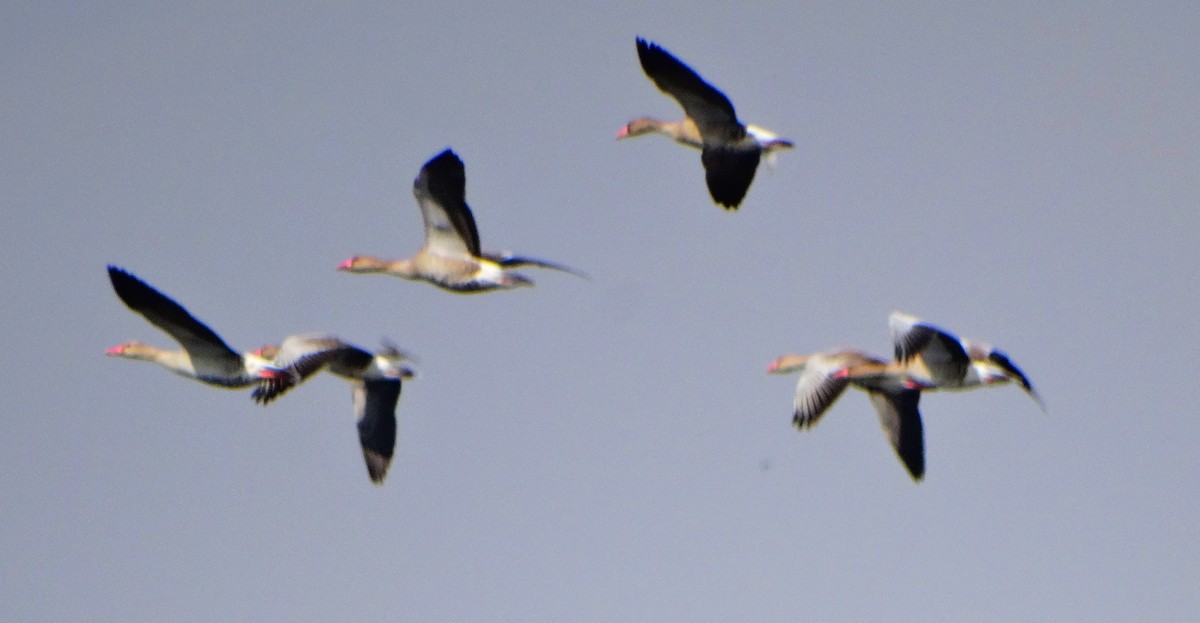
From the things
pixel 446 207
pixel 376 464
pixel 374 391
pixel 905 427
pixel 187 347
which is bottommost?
pixel 905 427

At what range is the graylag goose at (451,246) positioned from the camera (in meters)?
21.8

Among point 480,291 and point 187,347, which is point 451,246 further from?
point 187,347

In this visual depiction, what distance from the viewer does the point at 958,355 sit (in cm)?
2069

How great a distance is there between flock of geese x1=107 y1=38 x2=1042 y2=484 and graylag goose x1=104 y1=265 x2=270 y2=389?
2cm

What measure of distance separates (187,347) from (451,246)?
3.21 metres

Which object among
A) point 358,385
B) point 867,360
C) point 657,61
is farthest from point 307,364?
point 867,360

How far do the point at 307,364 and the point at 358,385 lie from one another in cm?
207

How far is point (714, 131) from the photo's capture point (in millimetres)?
21609

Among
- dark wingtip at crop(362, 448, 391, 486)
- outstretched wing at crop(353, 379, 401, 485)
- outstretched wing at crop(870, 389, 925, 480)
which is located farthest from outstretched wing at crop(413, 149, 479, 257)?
outstretched wing at crop(870, 389, 925, 480)

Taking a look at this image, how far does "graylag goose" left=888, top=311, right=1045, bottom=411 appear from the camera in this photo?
20.0 m

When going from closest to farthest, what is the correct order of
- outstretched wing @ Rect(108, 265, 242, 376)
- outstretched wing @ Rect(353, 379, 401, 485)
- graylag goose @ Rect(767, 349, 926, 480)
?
outstretched wing @ Rect(108, 265, 242, 376)
graylag goose @ Rect(767, 349, 926, 480)
outstretched wing @ Rect(353, 379, 401, 485)

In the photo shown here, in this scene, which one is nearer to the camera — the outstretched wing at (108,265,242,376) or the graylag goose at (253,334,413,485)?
the outstretched wing at (108,265,242,376)

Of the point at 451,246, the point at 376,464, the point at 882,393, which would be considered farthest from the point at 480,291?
the point at 882,393

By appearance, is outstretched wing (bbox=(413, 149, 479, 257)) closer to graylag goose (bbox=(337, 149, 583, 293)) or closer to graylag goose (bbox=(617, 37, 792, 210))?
graylag goose (bbox=(337, 149, 583, 293))
